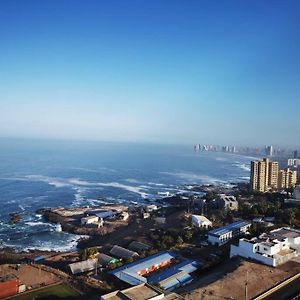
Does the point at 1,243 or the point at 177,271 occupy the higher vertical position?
the point at 177,271

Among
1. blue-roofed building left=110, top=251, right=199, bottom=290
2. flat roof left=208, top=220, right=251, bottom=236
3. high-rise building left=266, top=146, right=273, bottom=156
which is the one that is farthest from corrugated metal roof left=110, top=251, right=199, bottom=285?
high-rise building left=266, top=146, right=273, bottom=156

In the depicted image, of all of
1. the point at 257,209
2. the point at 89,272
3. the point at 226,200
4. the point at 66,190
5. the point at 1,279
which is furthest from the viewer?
the point at 66,190

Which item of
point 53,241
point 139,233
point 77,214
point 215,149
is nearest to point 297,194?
point 139,233

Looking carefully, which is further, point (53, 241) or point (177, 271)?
point (53, 241)

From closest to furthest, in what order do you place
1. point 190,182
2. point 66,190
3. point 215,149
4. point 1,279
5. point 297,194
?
point 1,279
point 297,194
point 66,190
point 190,182
point 215,149

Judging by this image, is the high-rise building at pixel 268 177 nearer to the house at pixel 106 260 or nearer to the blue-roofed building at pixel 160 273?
the blue-roofed building at pixel 160 273

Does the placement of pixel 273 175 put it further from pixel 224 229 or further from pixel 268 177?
pixel 224 229

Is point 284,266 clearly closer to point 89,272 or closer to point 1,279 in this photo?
point 89,272
